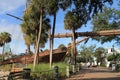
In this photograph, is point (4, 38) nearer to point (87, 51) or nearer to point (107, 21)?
point (107, 21)

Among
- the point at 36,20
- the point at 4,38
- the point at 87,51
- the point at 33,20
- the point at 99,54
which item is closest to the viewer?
the point at 36,20

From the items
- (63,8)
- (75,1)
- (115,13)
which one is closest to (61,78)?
(63,8)

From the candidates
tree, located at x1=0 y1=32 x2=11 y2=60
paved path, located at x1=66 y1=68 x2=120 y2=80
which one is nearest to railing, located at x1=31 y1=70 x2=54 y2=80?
paved path, located at x1=66 y1=68 x2=120 y2=80

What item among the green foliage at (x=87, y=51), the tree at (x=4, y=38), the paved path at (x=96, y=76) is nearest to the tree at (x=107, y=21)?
the paved path at (x=96, y=76)

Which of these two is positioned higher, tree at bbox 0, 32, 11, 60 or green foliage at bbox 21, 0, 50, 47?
tree at bbox 0, 32, 11, 60

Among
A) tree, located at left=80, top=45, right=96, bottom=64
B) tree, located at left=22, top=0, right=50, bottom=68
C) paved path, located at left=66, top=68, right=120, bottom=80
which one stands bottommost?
paved path, located at left=66, top=68, right=120, bottom=80

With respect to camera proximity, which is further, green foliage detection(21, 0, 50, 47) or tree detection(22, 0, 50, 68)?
green foliage detection(21, 0, 50, 47)

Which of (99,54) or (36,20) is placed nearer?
(36,20)

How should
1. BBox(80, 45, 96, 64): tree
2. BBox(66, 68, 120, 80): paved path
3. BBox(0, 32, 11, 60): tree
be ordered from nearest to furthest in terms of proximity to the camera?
BBox(66, 68, 120, 80): paved path < BBox(0, 32, 11, 60): tree < BBox(80, 45, 96, 64): tree

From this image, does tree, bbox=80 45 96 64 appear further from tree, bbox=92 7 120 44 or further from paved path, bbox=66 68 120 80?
paved path, bbox=66 68 120 80

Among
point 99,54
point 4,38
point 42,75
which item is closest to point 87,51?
point 99,54

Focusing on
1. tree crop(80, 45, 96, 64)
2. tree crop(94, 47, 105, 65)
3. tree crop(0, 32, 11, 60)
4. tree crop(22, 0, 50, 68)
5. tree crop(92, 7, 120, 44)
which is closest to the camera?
tree crop(22, 0, 50, 68)

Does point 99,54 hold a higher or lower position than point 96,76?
higher

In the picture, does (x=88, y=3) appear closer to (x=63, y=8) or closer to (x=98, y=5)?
(x=98, y=5)
